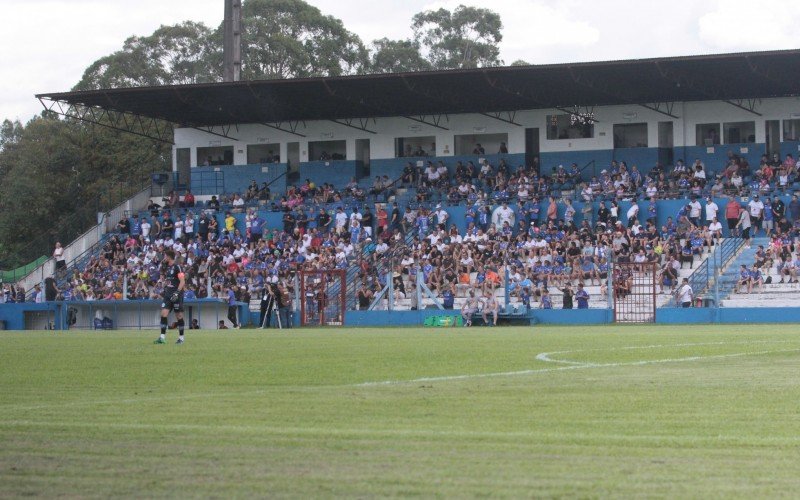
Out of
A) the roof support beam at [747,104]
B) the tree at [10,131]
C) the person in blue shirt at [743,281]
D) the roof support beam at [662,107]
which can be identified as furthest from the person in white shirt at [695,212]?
the tree at [10,131]

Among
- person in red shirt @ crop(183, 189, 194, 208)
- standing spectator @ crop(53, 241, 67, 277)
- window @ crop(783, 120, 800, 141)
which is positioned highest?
window @ crop(783, 120, 800, 141)

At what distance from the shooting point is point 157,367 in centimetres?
1758

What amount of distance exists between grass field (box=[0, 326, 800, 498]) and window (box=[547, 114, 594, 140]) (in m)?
37.6

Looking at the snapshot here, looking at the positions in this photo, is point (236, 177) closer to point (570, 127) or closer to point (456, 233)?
point (570, 127)

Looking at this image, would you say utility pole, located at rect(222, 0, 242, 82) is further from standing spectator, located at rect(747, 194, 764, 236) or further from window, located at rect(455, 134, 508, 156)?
standing spectator, located at rect(747, 194, 764, 236)

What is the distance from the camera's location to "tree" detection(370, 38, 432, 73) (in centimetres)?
9169

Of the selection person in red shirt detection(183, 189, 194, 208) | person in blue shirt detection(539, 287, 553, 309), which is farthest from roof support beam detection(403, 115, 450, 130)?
person in blue shirt detection(539, 287, 553, 309)

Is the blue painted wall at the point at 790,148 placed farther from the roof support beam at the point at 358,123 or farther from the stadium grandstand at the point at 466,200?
the roof support beam at the point at 358,123

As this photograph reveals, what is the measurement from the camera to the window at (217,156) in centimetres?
6281

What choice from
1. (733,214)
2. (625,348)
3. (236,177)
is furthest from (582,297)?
(236,177)

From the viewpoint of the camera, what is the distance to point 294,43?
3342 inches

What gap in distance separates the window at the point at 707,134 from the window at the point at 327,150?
1740 cm

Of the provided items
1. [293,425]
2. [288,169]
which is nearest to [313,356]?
[293,425]

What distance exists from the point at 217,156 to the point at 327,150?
6349mm
